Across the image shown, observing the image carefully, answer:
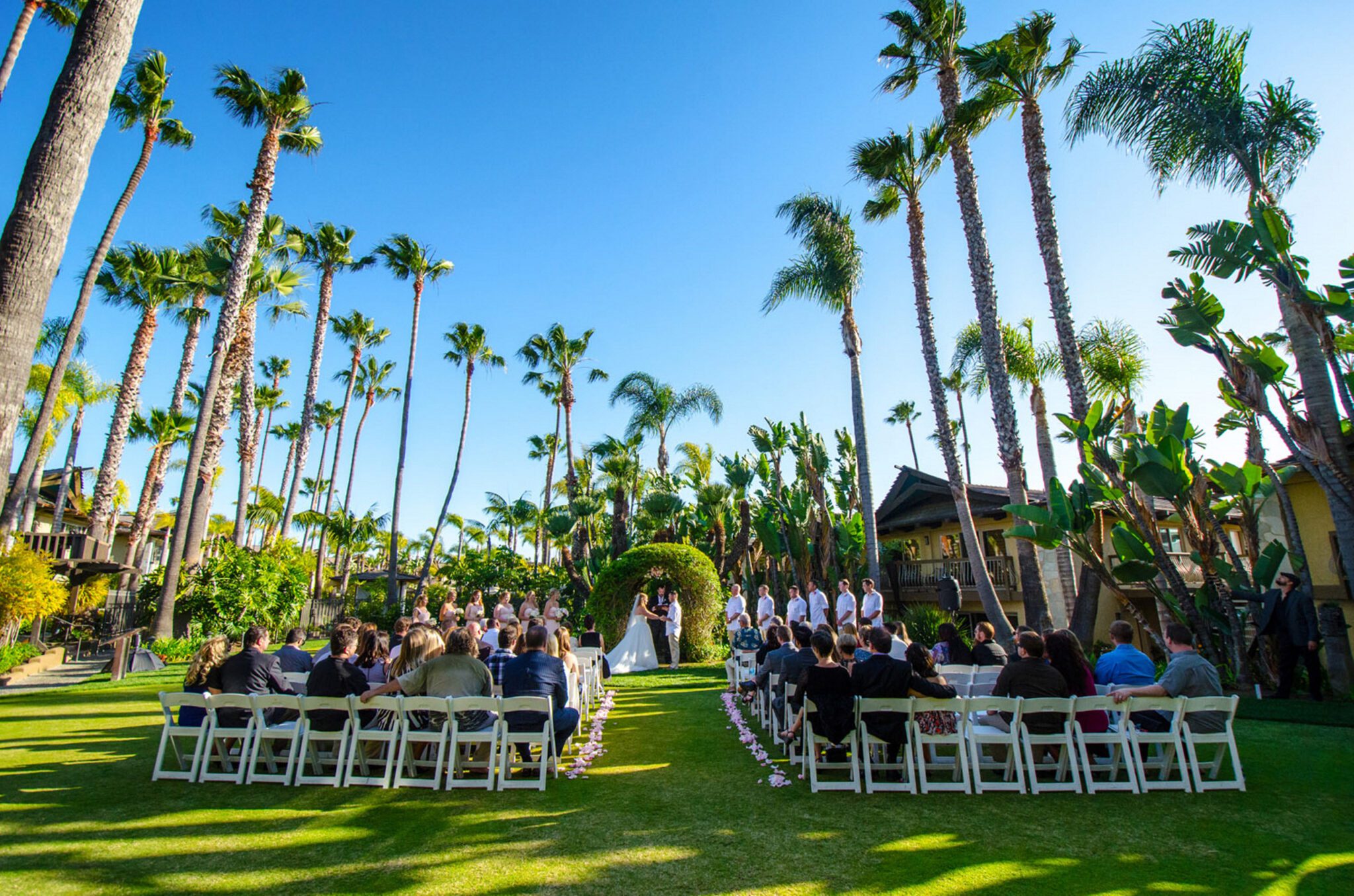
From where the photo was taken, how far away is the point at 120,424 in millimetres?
22000

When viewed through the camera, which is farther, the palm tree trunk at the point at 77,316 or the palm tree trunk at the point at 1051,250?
the palm tree trunk at the point at 77,316

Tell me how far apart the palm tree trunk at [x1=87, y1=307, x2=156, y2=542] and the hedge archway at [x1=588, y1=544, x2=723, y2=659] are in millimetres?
15345

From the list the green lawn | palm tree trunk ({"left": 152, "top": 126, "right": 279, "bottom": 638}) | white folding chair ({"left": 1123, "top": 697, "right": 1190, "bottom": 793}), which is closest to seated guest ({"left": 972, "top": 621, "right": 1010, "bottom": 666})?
white folding chair ({"left": 1123, "top": 697, "right": 1190, "bottom": 793})

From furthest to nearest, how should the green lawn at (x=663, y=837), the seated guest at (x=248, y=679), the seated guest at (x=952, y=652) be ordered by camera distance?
the seated guest at (x=952, y=652)
the seated guest at (x=248, y=679)
the green lawn at (x=663, y=837)

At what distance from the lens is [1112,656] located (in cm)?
671

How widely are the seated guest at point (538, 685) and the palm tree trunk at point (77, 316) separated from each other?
17.6m

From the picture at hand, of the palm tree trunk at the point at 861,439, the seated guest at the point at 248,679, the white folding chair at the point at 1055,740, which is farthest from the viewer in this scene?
the palm tree trunk at the point at 861,439

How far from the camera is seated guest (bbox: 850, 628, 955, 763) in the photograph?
19.0 feet

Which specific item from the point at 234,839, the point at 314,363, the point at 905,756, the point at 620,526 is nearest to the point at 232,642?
the point at 620,526

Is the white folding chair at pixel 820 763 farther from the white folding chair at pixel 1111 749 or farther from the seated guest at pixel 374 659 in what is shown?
the seated guest at pixel 374 659

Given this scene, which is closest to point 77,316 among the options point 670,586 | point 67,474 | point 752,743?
point 67,474

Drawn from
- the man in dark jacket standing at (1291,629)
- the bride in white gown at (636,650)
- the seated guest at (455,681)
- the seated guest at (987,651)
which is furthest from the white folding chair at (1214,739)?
the bride in white gown at (636,650)

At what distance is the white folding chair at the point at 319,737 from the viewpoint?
584 centimetres

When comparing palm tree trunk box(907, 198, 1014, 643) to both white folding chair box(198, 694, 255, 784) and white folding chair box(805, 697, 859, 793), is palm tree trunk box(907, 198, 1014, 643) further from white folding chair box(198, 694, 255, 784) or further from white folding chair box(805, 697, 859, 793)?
white folding chair box(198, 694, 255, 784)
